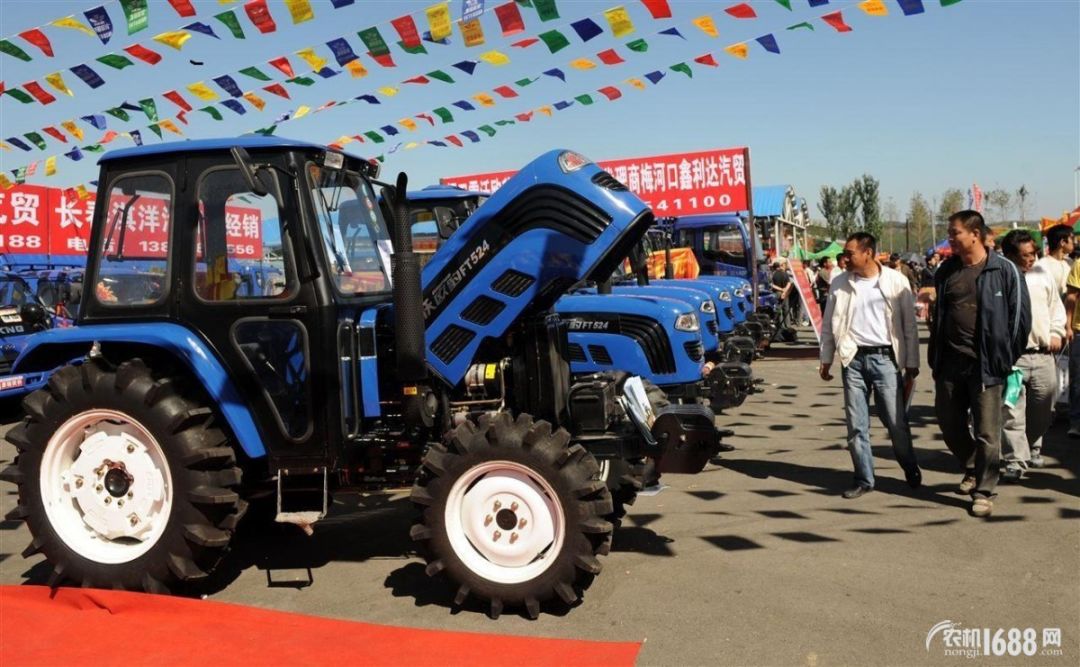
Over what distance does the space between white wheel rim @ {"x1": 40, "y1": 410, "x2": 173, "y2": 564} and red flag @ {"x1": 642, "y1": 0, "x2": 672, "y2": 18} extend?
4.96m

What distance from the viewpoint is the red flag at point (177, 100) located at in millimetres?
8883

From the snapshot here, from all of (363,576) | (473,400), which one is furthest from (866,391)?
(363,576)

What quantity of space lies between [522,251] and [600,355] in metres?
3.41

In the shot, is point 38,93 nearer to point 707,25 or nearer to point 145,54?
point 145,54

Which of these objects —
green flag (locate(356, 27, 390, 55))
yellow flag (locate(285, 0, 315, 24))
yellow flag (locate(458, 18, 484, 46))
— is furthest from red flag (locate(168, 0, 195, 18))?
yellow flag (locate(458, 18, 484, 46))

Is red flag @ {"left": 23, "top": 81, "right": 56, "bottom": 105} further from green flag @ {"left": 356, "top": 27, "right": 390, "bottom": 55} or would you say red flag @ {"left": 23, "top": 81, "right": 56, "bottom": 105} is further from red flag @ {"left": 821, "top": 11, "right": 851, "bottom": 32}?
red flag @ {"left": 821, "top": 11, "right": 851, "bottom": 32}

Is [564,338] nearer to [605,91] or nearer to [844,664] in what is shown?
[844,664]

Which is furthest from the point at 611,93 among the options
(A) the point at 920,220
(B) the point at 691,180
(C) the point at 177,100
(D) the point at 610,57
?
(A) the point at 920,220

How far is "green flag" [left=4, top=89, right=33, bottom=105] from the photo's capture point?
26.9 ft

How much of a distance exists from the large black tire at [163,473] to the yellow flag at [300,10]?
3.44m

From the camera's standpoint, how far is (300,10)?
6914 millimetres

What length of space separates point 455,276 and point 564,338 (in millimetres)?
763

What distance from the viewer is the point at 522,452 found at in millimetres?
4297

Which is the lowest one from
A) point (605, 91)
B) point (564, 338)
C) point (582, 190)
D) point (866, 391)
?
point (866, 391)
